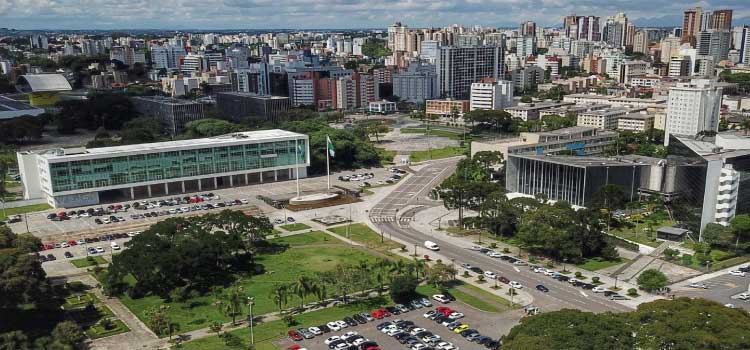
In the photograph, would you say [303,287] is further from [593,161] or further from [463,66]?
[463,66]

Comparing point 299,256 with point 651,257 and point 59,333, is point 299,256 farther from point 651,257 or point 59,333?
point 651,257

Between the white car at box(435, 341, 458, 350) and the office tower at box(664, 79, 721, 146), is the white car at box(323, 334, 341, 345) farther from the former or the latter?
the office tower at box(664, 79, 721, 146)

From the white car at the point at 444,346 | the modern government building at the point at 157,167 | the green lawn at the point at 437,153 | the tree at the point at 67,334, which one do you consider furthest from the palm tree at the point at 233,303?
the green lawn at the point at 437,153

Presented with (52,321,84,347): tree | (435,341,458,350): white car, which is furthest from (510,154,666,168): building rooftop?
(52,321,84,347): tree

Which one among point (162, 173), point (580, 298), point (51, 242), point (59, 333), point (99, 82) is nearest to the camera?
point (59, 333)

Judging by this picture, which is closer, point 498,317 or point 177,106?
point 498,317

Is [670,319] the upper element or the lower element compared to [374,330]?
upper

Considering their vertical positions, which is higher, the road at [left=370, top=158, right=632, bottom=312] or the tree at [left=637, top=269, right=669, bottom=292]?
the tree at [left=637, top=269, right=669, bottom=292]

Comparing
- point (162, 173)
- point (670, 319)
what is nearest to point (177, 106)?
point (162, 173)

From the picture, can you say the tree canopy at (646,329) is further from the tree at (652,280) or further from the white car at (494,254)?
the white car at (494,254)
